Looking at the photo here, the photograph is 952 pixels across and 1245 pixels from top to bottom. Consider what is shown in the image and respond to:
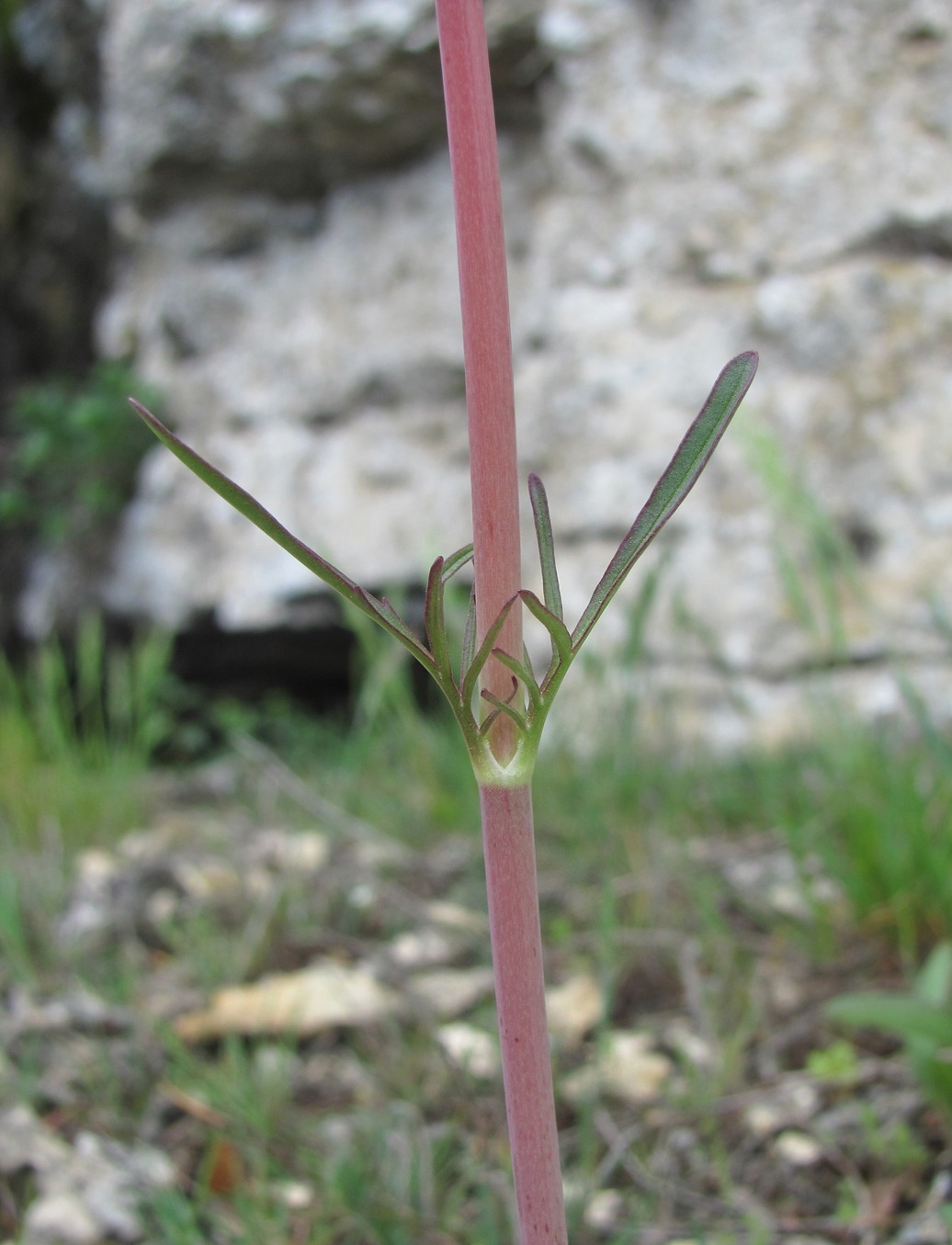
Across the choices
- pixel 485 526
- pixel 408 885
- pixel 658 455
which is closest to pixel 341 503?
pixel 658 455

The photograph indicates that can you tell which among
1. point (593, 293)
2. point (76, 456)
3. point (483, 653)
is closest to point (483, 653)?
point (483, 653)

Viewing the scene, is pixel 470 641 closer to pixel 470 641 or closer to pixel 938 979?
pixel 470 641

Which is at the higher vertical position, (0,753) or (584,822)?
(0,753)

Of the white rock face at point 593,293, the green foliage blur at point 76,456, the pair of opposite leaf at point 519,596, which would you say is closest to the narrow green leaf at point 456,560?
the pair of opposite leaf at point 519,596

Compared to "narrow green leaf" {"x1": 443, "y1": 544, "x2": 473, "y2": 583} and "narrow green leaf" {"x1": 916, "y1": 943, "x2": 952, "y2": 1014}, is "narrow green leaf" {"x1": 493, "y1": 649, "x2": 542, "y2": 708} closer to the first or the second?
"narrow green leaf" {"x1": 443, "y1": 544, "x2": 473, "y2": 583}

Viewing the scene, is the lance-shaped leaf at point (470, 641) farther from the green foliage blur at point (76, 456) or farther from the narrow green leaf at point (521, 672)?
the green foliage blur at point (76, 456)

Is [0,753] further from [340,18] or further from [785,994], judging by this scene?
[340,18]
